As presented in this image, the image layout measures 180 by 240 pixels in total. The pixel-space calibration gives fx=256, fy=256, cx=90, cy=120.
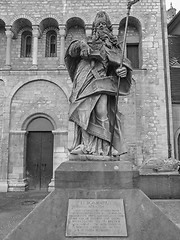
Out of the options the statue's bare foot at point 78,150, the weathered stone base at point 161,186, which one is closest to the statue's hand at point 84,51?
the statue's bare foot at point 78,150

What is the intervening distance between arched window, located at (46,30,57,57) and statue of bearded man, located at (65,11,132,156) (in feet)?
39.9

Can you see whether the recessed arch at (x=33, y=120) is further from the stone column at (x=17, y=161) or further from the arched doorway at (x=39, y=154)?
the stone column at (x=17, y=161)

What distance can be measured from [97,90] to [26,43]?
13.8m

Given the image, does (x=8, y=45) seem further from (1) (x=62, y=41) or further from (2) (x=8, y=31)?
(1) (x=62, y=41)

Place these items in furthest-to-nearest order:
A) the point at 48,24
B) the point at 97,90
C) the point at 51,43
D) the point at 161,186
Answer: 1. the point at 51,43
2. the point at 48,24
3. the point at 161,186
4. the point at 97,90

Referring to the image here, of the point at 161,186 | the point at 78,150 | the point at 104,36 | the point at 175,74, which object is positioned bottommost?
the point at 161,186

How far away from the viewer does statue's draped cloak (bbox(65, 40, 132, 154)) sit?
13.2 ft

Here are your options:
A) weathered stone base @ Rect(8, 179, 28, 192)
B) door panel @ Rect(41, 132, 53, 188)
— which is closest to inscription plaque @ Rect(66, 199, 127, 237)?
weathered stone base @ Rect(8, 179, 28, 192)

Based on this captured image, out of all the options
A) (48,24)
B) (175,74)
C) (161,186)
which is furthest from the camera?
(175,74)

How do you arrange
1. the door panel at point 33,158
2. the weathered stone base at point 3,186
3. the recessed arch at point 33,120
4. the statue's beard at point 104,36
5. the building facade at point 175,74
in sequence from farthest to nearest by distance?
1. the building facade at point 175,74
2. the recessed arch at point 33,120
3. the door panel at point 33,158
4. the weathered stone base at point 3,186
5. the statue's beard at point 104,36

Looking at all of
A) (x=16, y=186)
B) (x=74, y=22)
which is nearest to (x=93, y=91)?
(x=16, y=186)

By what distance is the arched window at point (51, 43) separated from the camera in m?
16.1

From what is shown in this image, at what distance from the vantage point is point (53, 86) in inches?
592

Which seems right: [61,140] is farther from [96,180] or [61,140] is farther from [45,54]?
[96,180]
